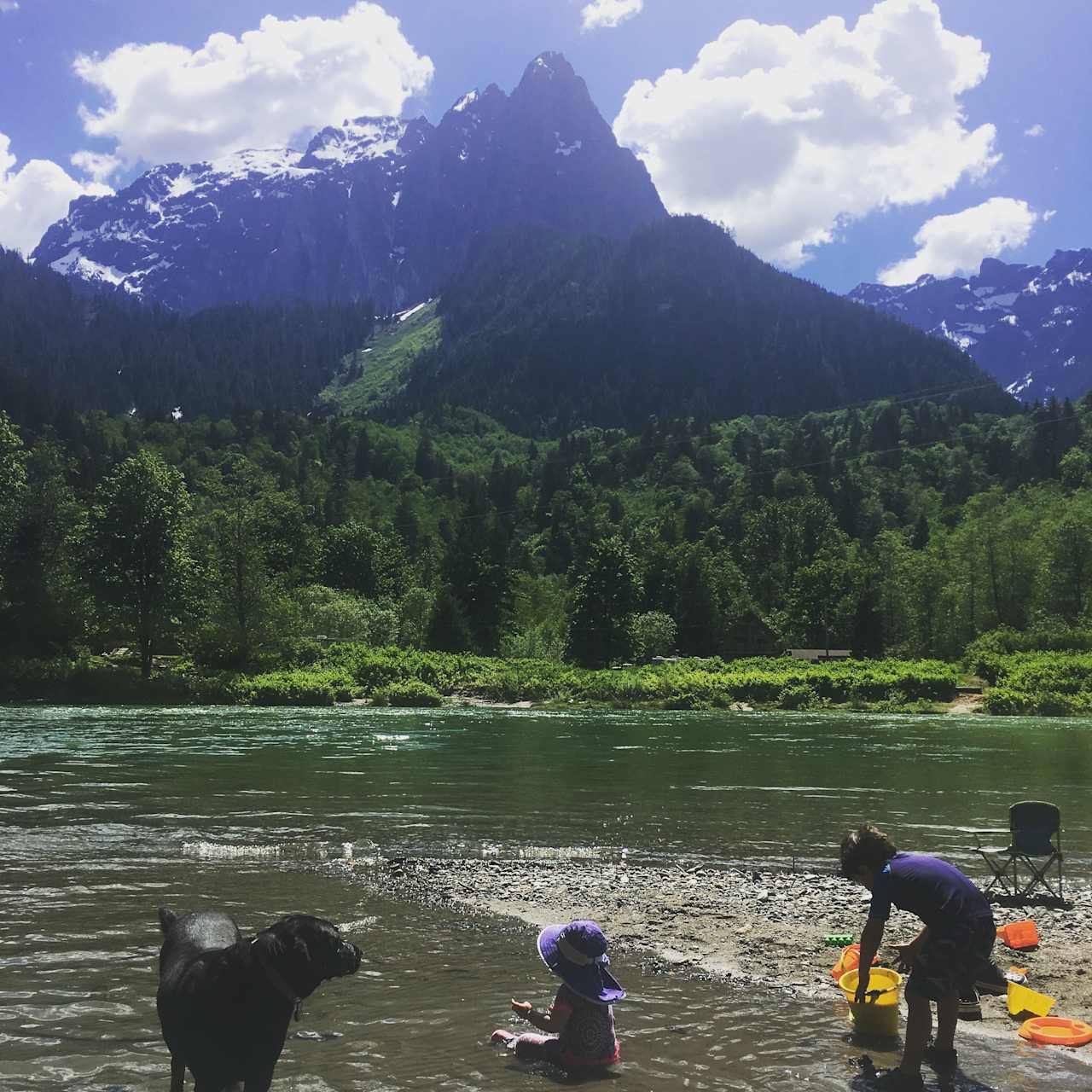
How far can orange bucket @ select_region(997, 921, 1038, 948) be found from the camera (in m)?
10.1

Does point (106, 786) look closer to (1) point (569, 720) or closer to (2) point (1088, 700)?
(1) point (569, 720)

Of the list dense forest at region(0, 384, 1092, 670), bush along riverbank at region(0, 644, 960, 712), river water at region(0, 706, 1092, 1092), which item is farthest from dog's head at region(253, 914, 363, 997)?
dense forest at region(0, 384, 1092, 670)

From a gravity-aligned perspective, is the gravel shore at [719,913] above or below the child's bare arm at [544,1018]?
below

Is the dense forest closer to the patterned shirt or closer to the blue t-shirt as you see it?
the patterned shirt

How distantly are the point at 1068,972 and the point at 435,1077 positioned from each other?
6.79 m

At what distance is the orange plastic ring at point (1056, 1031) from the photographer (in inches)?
304

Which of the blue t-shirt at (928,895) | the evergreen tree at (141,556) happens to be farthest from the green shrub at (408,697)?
the blue t-shirt at (928,895)

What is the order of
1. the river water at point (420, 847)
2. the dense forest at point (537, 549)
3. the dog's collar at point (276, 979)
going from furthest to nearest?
1. the dense forest at point (537, 549)
2. the river water at point (420, 847)
3. the dog's collar at point (276, 979)

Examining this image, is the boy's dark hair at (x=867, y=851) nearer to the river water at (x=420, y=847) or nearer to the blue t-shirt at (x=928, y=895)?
the blue t-shirt at (x=928, y=895)

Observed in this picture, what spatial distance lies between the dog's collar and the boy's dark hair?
3.98 m

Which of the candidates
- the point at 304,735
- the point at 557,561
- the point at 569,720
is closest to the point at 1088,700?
the point at 569,720

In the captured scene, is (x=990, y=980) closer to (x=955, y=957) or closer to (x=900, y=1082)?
(x=955, y=957)

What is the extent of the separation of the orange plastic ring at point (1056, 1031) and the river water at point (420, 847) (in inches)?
8.2

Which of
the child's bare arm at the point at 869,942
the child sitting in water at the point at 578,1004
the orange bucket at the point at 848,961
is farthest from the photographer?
the orange bucket at the point at 848,961
